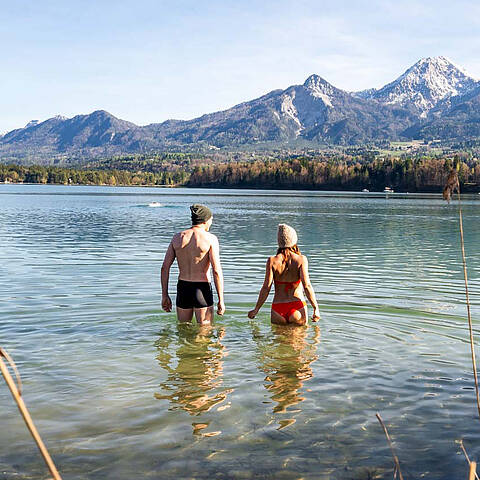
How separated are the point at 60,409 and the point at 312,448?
3580mm

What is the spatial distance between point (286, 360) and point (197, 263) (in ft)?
8.37

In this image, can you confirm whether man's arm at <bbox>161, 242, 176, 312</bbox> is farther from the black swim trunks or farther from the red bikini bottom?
the red bikini bottom

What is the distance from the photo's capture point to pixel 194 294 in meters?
10.9

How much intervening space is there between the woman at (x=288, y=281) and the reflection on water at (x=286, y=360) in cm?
35

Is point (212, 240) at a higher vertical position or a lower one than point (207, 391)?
higher

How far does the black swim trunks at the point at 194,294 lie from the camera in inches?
429

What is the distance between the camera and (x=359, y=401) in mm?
7961

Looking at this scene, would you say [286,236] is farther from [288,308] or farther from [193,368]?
[193,368]

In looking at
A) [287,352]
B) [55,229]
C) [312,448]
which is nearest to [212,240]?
[287,352]

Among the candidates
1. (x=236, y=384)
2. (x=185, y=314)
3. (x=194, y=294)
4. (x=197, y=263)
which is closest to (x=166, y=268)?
(x=197, y=263)

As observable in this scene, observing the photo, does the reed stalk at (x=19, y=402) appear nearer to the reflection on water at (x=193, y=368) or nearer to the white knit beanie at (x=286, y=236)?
the reflection on water at (x=193, y=368)

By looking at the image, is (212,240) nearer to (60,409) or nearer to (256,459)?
(60,409)

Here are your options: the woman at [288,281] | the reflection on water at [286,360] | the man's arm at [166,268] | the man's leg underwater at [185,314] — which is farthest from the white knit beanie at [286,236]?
the man's leg underwater at [185,314]

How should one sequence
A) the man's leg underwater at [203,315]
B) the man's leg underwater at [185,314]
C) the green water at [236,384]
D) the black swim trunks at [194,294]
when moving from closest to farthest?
the green water at [236,384] → the black swim trunks at [194,294] → the man's leg underwater at [203,315] → the man's leg underwater at [185,314]
